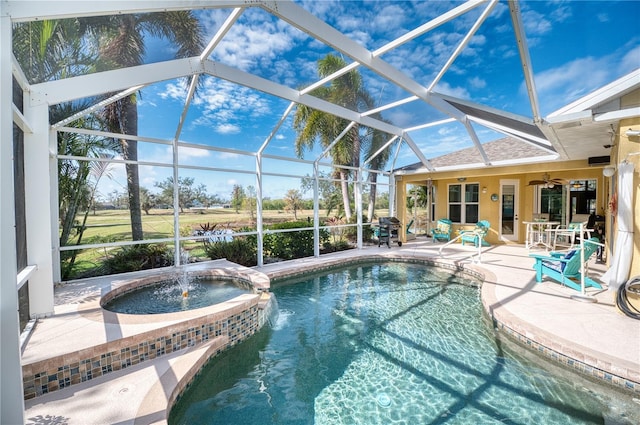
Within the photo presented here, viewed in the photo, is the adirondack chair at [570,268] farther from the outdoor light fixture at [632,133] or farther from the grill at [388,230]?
the grill at [388,230]

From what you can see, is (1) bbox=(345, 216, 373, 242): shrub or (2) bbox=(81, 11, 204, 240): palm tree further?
(1) bbox=(345, 216, 373, 242): shrub

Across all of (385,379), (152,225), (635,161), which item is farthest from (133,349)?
(152,225)

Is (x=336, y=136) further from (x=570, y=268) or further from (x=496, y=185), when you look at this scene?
(x=570, y=268)

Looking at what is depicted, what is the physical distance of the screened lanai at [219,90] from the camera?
3434mm

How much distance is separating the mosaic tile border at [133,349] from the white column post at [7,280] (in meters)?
1.17

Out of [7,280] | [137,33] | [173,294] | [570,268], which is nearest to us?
[7,280]

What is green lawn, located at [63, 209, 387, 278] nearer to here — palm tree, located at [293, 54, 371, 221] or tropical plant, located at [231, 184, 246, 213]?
tropical plant, located at [231, 184, 246, 213]

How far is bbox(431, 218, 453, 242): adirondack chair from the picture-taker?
494 inches

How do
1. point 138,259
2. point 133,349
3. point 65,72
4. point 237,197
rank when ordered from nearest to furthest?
point 133,349 → point 65,72 → point 138,259 → point 237,197

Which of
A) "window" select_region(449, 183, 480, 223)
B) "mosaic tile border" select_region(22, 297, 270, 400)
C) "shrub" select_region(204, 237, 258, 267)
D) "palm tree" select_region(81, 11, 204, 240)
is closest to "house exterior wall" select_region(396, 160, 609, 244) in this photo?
"window" select_region(449, 183, 480, 223)

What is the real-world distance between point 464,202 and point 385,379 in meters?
11.7

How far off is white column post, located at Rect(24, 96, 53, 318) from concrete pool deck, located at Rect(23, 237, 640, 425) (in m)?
0.39

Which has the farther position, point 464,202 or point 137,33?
point 464,202

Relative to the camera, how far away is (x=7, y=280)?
6.28 feet
